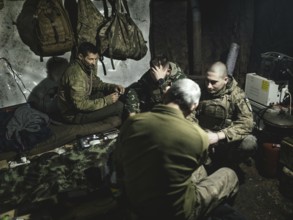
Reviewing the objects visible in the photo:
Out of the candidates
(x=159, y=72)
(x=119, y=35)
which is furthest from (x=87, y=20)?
(x=159, y=72)

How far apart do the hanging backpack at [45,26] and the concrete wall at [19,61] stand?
156 mm

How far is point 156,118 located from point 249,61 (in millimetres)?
5431

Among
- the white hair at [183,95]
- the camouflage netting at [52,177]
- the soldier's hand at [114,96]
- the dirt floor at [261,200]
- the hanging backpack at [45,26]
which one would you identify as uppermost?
the hanging backpack at [45,26]

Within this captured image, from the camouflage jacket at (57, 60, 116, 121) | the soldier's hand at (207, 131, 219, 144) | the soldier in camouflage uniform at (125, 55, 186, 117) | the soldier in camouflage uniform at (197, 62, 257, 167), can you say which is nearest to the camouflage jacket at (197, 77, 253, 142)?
the soldier in camouflage uniform at (197, 62, 257, 167)

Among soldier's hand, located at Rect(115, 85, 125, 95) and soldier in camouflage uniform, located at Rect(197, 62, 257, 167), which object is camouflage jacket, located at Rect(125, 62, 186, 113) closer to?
soldier's hand, located at Rect(115, 85, 125, 95)

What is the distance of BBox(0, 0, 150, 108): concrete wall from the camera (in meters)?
5.50

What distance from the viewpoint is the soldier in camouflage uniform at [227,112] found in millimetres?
4444

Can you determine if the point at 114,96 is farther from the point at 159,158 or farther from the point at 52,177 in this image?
the point at 159,158

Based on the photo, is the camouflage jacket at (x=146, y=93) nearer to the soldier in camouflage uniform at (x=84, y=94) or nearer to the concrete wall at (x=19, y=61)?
the soldier in camouflage uniform at (x=84, y=94)

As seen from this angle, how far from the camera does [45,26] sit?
5.40m

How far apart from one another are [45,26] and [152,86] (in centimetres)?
226

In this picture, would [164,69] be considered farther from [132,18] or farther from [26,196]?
[26,196]

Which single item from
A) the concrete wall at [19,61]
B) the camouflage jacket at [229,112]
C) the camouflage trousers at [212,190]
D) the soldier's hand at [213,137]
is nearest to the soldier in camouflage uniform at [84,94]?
the concrete wall at [19,61]

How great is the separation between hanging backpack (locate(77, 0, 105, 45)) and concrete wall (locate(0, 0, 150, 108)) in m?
0.30
